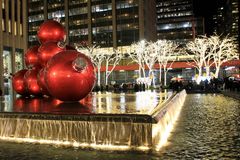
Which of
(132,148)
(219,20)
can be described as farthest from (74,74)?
(219,20)

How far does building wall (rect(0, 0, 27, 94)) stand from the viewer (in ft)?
117

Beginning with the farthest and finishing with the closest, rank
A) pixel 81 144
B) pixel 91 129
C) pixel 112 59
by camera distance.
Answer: pixel 112 59 < pixel 81 144 < pixel 91 129

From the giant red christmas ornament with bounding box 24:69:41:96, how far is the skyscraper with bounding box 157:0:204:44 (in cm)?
10832

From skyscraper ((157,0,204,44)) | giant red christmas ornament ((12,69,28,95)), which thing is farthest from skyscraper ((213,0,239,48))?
giant red christmas ornament ((12,69,28,95))

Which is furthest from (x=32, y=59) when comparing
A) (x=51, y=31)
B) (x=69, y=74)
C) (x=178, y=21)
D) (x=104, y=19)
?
(x=178, y=21)

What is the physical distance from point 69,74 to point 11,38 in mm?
28331

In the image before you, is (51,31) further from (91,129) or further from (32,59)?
(91,129)

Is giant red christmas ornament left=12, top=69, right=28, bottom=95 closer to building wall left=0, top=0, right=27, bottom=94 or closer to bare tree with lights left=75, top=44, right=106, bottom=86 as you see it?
building wall left=0, top=0, right=27, bottom=94

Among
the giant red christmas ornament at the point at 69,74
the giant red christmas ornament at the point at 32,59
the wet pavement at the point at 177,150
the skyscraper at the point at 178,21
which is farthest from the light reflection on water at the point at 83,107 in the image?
the skyscraper at the point at 178,21

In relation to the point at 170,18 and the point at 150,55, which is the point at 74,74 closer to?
the point at 150,55

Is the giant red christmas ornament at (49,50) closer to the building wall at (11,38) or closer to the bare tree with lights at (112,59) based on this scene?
the building wall at (11,38)

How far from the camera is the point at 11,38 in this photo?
123ft

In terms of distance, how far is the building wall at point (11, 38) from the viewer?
3562 centimetres

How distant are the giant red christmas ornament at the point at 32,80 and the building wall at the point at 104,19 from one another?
2910 inches
